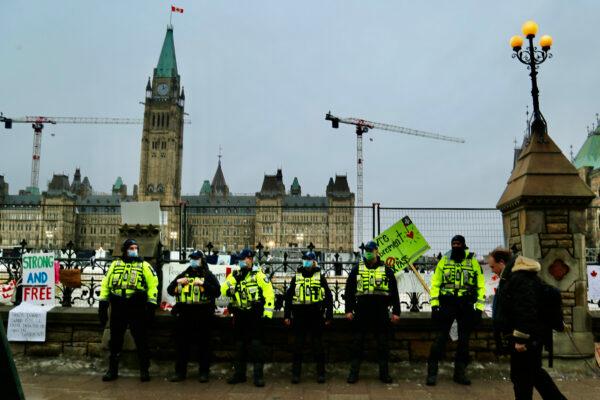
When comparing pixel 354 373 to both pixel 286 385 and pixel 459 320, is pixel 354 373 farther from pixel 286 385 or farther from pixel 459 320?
pixel 459 320

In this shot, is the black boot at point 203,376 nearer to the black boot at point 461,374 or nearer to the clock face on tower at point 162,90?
the black boot at point 461,374

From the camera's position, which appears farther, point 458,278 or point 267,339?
point 267,339

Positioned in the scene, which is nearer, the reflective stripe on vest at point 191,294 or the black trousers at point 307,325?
the black trousers at point 307,325

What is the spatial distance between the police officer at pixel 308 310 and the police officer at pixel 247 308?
359 mm

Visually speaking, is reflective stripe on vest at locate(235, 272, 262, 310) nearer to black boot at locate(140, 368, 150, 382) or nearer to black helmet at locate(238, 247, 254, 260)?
black helmet at locate(238, 247, 254, 260)

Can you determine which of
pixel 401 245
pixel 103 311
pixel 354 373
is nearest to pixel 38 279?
pixel 103 311

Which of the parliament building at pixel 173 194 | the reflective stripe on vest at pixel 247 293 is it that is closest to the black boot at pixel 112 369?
the reflective stripe on vest at pixel 247 293

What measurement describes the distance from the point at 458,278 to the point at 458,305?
39 cm

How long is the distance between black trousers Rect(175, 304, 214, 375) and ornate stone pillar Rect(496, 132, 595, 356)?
5120 mm

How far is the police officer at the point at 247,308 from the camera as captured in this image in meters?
7.22

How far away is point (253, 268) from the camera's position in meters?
7.52

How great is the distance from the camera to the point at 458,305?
7039mm

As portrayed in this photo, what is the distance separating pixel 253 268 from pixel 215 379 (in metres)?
1.77

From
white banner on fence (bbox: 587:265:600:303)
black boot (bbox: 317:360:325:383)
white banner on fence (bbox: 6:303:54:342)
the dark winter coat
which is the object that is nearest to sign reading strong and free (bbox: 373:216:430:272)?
black boot (bbox: 317:360:325:383)
